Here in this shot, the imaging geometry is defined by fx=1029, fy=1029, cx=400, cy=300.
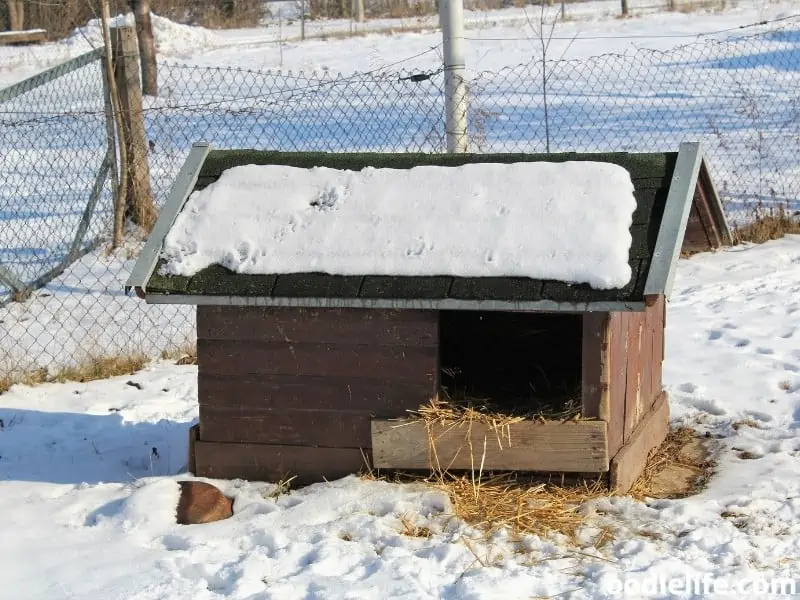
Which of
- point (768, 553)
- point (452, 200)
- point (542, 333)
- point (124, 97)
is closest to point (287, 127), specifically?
point (124, 97)

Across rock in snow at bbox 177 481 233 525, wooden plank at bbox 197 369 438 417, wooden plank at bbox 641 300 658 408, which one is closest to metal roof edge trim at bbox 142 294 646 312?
wooden plank at bbox 197 369 438 417

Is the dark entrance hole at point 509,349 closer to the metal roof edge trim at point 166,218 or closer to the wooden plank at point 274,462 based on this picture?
the wooden plank at point 274,462

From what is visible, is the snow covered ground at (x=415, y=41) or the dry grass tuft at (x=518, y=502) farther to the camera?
the snow covered ground at (x=415, y=41)

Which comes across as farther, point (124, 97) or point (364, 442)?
point (124, 97)

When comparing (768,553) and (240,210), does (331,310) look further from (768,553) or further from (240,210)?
(768,553)

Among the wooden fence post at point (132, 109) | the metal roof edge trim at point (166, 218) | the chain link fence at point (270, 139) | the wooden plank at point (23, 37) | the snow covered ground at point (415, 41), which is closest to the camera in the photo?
the metal roof edge trim at point (166, 218)

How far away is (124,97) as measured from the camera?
8.13 m

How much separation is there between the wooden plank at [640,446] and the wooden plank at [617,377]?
59mm

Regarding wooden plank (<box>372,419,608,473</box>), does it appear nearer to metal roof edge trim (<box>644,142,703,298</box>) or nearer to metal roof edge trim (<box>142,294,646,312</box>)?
metal roof edge trim (<box>142,294,646,312</box>)

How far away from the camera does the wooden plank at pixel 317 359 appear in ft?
13.1

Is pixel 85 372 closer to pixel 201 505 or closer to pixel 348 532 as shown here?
pixel 201 505

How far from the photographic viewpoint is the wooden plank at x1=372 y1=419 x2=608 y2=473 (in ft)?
12.7

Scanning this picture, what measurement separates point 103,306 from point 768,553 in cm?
537

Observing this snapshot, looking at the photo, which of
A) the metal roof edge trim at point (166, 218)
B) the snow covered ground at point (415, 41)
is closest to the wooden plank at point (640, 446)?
the metal roof edge trim at point (166, 218)
